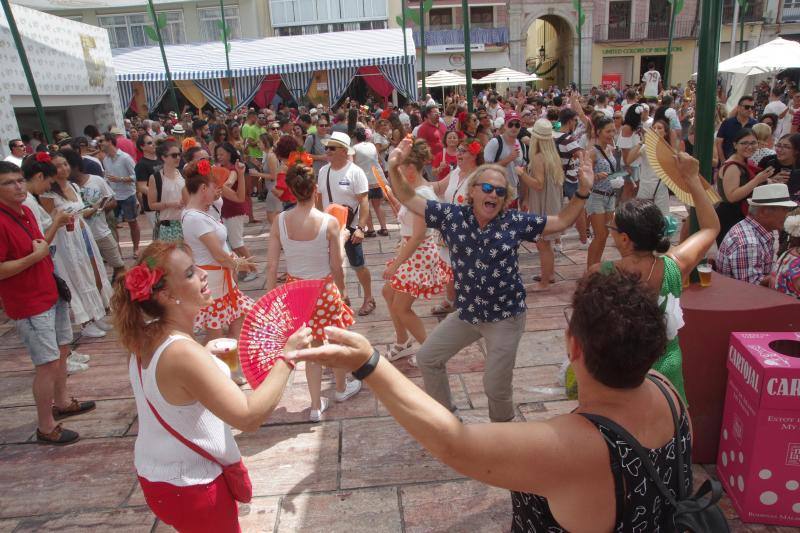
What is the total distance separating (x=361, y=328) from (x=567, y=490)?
4.28 m

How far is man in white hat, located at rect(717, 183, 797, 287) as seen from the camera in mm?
3445

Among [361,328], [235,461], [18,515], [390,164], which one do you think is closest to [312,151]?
[361,328]

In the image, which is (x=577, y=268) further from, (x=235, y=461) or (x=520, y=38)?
(x=520, y=38)

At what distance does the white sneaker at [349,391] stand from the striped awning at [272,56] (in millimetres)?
20454

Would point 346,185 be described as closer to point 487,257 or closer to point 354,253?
point 354,253

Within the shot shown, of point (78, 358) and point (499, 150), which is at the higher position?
point (499, 150)

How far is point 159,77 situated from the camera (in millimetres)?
24094

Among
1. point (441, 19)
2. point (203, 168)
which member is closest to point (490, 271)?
point (203, 168)

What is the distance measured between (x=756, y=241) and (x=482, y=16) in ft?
122

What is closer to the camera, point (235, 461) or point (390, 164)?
point (235, 461)

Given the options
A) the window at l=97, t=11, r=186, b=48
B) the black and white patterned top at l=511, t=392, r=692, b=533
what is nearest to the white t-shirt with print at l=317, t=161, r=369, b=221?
the black and white patterned top at l=511, t=392, r=692, b=533

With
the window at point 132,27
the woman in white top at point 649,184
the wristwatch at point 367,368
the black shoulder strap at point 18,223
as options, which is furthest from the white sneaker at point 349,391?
the window at point 132,27

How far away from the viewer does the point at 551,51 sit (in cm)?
4422

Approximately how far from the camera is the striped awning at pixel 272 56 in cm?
2373
